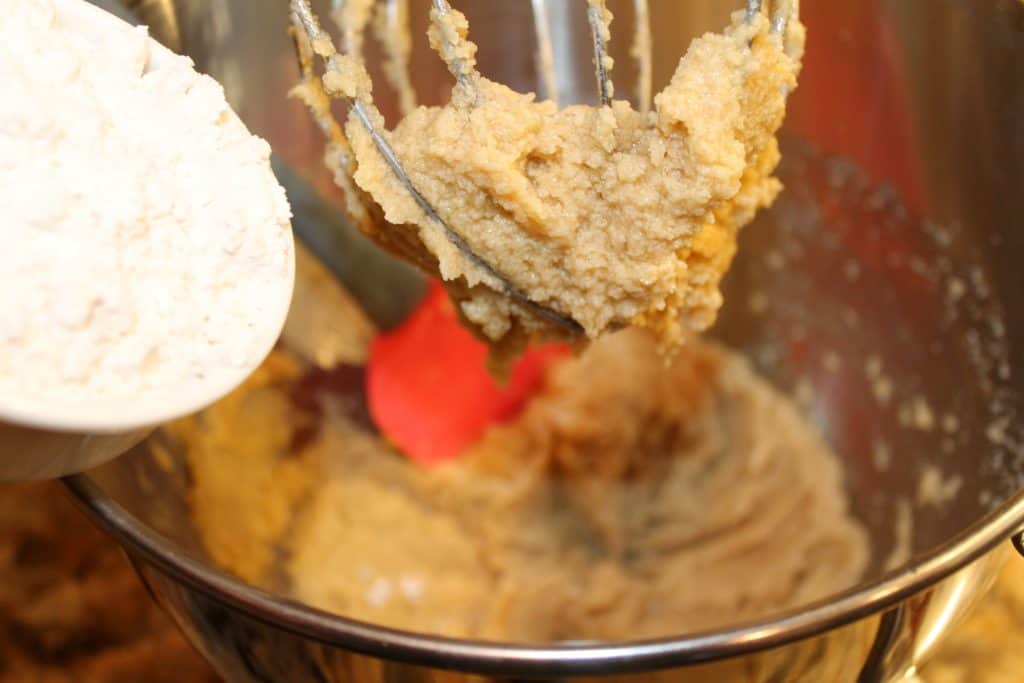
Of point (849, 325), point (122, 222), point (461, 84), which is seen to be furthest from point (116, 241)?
point (849, 325)

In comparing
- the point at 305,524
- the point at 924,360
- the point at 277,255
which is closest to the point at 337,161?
the point at 277,255

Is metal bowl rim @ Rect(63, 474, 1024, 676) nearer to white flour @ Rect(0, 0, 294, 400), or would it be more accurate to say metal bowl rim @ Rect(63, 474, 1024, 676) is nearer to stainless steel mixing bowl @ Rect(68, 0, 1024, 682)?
stainless steel mixing bowl @ Rect(68, 0, 1024, 682)

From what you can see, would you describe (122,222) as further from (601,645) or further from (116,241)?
(601,645)

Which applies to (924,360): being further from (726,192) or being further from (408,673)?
(408,673)

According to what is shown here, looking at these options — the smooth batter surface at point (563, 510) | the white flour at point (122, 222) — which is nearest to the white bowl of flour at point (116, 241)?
the white flour at point (122, 222)

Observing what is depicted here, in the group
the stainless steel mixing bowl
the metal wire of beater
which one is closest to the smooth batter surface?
the stainless steel mixing bowl
